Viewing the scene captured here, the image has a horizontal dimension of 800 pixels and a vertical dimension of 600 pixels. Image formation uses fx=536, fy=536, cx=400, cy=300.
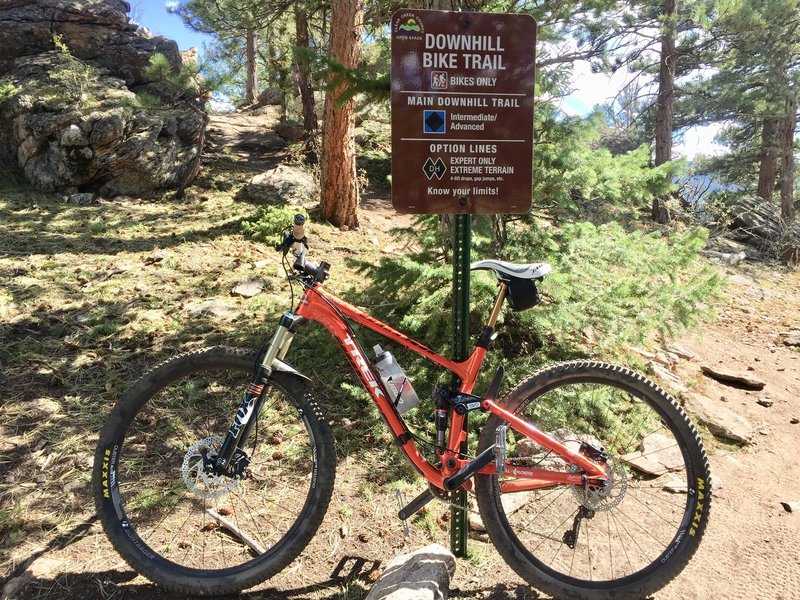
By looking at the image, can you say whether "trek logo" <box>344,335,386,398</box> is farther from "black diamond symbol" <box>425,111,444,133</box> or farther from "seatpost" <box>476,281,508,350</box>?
"black diamond symbol" <box>425,111,444,133</box>

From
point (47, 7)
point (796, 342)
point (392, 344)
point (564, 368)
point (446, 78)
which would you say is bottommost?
point (796, 342)

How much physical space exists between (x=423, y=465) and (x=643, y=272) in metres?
2.68

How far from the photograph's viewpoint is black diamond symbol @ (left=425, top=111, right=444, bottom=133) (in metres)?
2.34

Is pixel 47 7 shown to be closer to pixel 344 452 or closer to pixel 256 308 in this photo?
pixel 256 308

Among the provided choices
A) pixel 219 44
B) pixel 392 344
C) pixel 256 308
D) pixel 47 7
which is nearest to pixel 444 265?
pixel 392 344

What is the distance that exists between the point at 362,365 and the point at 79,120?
9.05 m

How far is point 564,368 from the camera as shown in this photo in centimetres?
243

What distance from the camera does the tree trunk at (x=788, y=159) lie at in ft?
44.2

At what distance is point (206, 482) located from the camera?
2463mm

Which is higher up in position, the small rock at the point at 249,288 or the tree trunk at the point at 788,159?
the tree trunk at the point at 788,159

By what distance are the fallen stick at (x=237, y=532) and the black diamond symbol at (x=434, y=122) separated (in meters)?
2.22

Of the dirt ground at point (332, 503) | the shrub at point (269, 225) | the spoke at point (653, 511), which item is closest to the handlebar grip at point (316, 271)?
the dirt ground at point (332, 503)

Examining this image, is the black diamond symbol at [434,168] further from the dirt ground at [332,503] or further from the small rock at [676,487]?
the small rock at [676,487]

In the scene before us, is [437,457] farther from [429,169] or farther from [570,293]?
[570,293]
